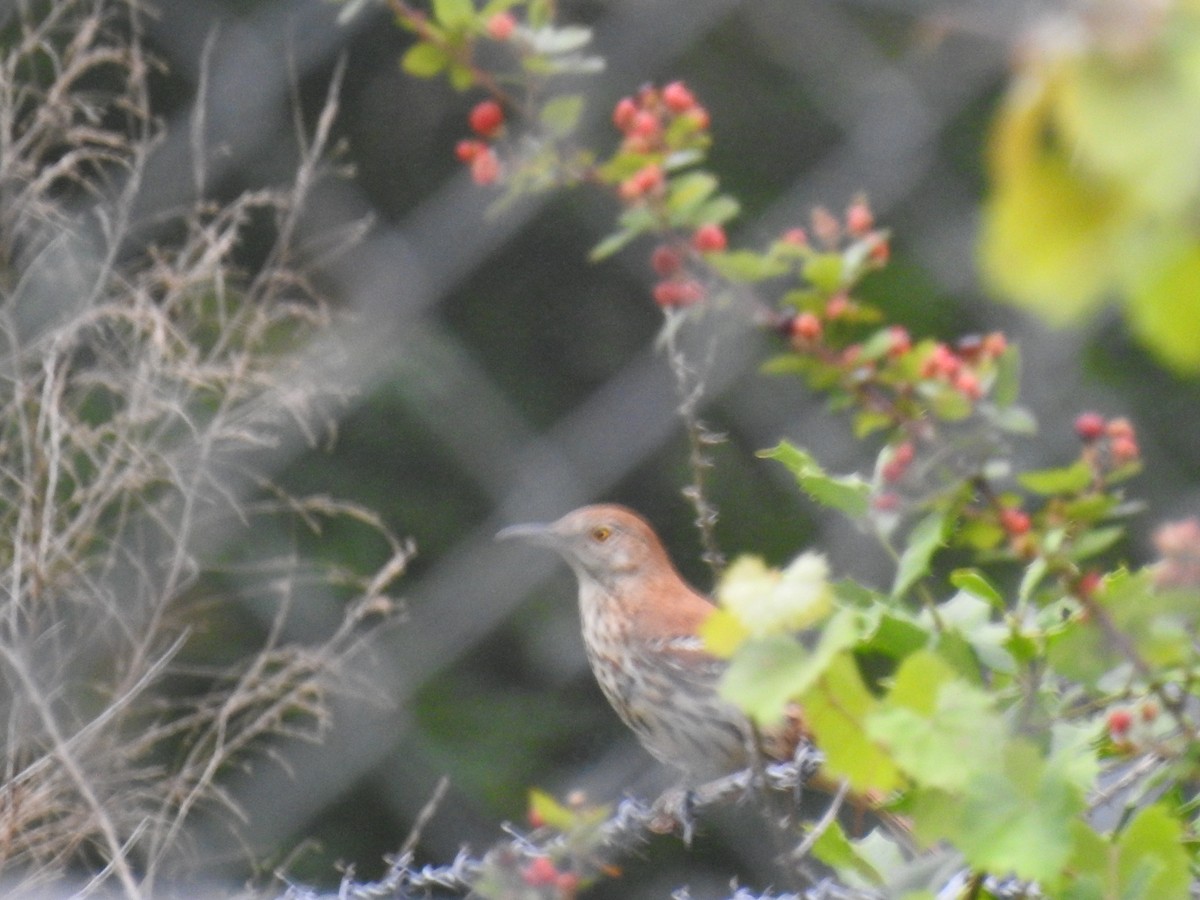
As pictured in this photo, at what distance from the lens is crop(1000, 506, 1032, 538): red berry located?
923 millimetres

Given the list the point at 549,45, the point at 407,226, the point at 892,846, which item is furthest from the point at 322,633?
the point at 549,45

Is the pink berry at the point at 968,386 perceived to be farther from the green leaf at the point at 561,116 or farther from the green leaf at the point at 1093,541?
the green leaf at the point at 561,116

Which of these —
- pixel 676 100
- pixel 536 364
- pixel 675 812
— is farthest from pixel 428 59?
pixel 536 364

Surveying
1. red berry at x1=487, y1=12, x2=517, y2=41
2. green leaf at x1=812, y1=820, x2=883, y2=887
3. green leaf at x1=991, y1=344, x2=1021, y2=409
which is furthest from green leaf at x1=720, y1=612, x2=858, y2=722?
red berry at x1=487, y1=12, x2=517, y2=41

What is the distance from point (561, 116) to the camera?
1027 millimetres

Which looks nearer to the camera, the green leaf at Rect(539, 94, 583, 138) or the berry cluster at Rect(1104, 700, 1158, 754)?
the green leaf at Rect(539, 94, 583, 138)

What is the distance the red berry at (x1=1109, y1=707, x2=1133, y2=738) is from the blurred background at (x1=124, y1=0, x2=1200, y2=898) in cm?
162

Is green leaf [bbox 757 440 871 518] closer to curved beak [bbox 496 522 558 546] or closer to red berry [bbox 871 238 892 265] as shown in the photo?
red berry [bbox 871 238 892 265]

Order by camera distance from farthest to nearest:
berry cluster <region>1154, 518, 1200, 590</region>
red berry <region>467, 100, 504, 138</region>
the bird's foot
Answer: the bird's foot
red berry <region>467, 100, 504, 138</region>
berry cluster <region>1154, 518, 1200, 590</region>

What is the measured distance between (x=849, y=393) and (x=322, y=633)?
7.74ft

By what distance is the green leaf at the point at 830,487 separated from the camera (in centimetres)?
114

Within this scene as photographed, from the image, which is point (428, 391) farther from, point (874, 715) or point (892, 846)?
point (874, 715)

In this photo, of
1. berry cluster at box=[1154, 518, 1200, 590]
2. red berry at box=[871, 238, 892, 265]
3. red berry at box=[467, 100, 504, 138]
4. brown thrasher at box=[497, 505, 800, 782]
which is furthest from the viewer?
brown thrasher at box=[497, 505, 800, 782]

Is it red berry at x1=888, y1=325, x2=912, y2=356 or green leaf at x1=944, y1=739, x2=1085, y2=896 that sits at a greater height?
red berry at x1=888, y1=325, x2=912, y2=356
